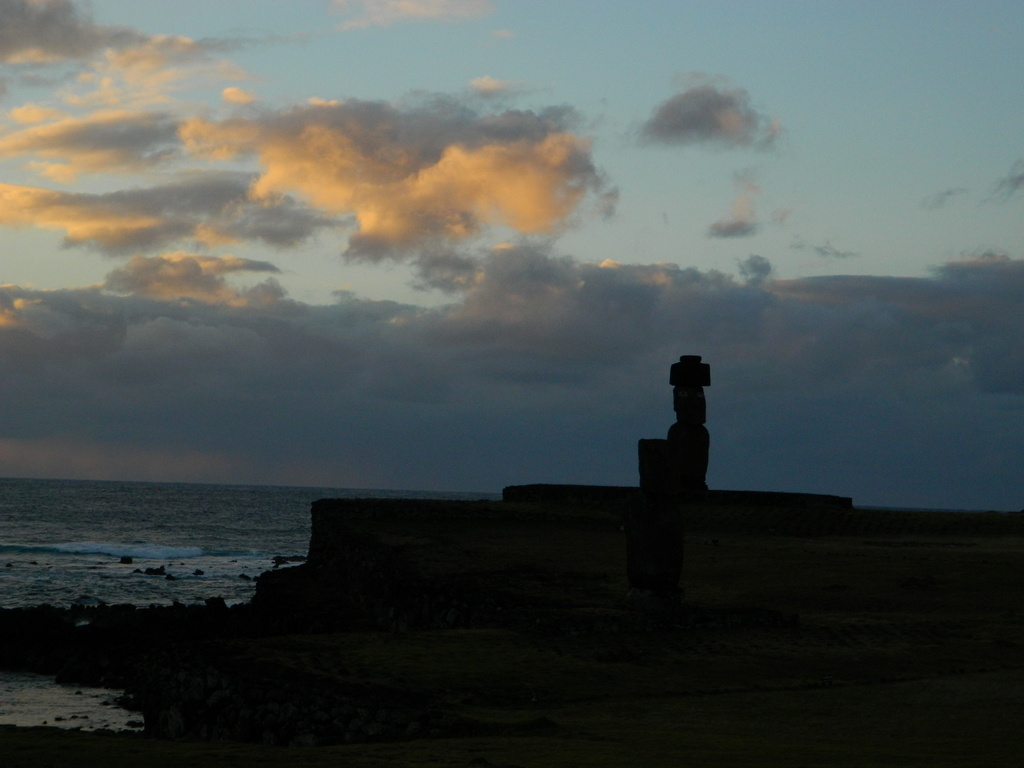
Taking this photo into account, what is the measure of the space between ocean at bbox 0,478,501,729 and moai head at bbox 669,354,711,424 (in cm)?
1415

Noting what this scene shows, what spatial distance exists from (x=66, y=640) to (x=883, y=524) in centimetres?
2189

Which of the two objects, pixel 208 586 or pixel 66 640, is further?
pixel 208 586

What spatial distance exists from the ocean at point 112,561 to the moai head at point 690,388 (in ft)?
46.4

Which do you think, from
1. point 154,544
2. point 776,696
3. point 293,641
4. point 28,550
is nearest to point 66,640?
point 293,641

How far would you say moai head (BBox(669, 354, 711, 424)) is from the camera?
30359 millimetres

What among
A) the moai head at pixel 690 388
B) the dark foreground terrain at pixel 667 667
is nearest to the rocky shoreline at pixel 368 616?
the dark foreground terrain at pixel 667 667

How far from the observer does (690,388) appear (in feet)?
99.7

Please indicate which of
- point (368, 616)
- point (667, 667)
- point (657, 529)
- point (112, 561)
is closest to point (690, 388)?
point (368, 616)

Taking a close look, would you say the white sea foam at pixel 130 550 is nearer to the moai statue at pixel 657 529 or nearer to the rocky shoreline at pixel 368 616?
the rocky shoreline at pixel 368 616

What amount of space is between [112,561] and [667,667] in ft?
136

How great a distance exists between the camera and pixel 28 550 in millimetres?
56000

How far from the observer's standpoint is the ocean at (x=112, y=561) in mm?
18734

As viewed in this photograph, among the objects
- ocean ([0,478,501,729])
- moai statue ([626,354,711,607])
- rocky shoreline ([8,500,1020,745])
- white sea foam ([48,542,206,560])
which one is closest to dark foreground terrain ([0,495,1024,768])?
rocky shoreline ([8,500,1020,745])

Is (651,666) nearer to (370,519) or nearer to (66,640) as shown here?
(66,640)
